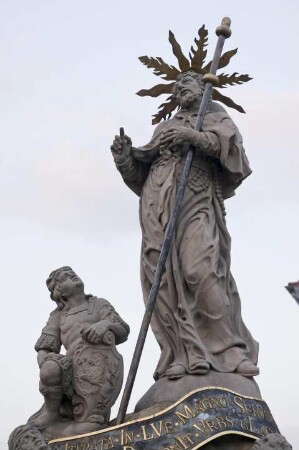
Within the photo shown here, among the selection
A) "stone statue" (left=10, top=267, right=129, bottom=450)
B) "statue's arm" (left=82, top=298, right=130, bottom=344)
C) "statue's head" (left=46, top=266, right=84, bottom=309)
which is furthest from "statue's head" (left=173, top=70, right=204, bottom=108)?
"stone statue" (left=10, top=267, right=129, bottom=450)

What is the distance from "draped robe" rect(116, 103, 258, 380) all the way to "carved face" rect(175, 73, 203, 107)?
159mm

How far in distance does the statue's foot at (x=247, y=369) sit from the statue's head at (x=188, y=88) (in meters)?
3.26

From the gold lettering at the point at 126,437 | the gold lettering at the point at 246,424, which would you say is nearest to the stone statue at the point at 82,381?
the gold lettering at the point at 126,437

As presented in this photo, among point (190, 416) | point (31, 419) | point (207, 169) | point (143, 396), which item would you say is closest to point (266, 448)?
point (190, 416)

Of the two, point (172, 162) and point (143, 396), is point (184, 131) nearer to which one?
point (172, 162)

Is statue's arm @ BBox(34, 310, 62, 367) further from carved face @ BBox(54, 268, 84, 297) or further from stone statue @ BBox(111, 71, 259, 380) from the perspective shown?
stone statue @ BBox(111, 71, 259, 380)

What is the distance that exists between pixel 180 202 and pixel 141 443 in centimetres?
280

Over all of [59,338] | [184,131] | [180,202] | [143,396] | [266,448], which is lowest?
[266,448]

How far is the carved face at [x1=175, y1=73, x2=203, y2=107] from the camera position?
11.9m

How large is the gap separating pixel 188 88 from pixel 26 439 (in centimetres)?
465

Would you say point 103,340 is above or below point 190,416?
above

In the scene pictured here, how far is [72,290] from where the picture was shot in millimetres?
10977

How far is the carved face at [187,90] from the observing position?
11.9 metres

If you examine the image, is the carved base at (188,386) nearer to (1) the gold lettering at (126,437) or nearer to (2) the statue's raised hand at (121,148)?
(1) the gold lettering at (126,437)
